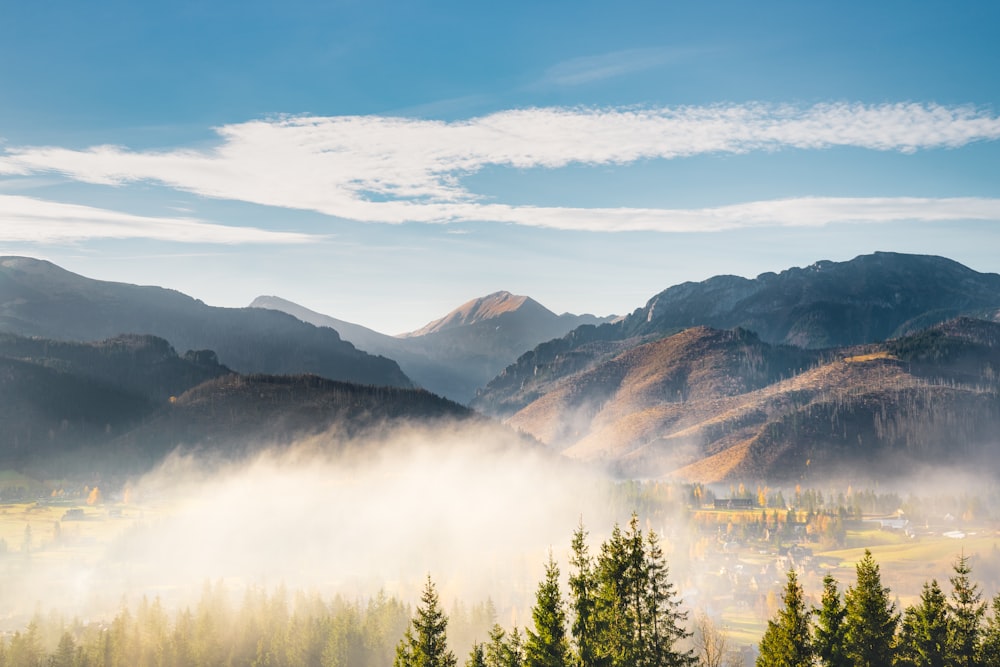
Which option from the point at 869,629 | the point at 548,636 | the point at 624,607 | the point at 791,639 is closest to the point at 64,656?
the point at 548,636

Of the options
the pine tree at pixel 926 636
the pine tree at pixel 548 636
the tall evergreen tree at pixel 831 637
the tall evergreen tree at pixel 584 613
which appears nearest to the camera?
the tall evergreen tree at pixel 584 613

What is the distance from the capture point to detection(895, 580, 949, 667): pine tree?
5800 centimetres

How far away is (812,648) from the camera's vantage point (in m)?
52.2

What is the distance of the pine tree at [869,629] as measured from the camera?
5431cm

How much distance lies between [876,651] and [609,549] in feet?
67.9

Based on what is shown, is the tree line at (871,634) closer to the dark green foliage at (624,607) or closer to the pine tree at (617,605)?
the dark green foliage at (624,607)

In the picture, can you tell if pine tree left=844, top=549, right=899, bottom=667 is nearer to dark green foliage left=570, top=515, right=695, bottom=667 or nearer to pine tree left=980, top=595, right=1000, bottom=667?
pine tree left=980, top=595, right=1000, bottom=667

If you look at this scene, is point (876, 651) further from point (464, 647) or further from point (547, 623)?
point (464, 647)

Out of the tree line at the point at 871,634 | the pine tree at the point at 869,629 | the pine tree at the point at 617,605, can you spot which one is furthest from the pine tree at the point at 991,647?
the pine tree at the point at 617,605

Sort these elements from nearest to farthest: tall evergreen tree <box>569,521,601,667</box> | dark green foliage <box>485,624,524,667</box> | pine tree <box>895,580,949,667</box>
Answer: tall evergreen tree <box>569,521,601,667</box>, pine tree <box>895,580,949,667</box>, dark green foliage <box>485,624,524,667</box>

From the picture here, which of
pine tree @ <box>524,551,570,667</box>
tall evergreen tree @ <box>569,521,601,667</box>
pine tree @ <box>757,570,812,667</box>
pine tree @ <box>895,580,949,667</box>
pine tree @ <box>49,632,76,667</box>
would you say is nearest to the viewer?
tall evergreen tree @ <box>569,521,601,667</box>

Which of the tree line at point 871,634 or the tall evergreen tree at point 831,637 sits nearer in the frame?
the tree line at point 871,634

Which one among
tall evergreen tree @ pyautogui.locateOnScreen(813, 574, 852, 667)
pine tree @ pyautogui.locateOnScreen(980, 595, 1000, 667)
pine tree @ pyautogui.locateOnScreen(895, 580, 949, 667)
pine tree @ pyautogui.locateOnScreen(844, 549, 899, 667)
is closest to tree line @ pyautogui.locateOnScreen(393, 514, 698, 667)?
tall evergreen tree @ pyautogui.locateOnScreen(813, 574, 852, 667)

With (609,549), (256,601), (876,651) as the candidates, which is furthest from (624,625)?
(256,601)
